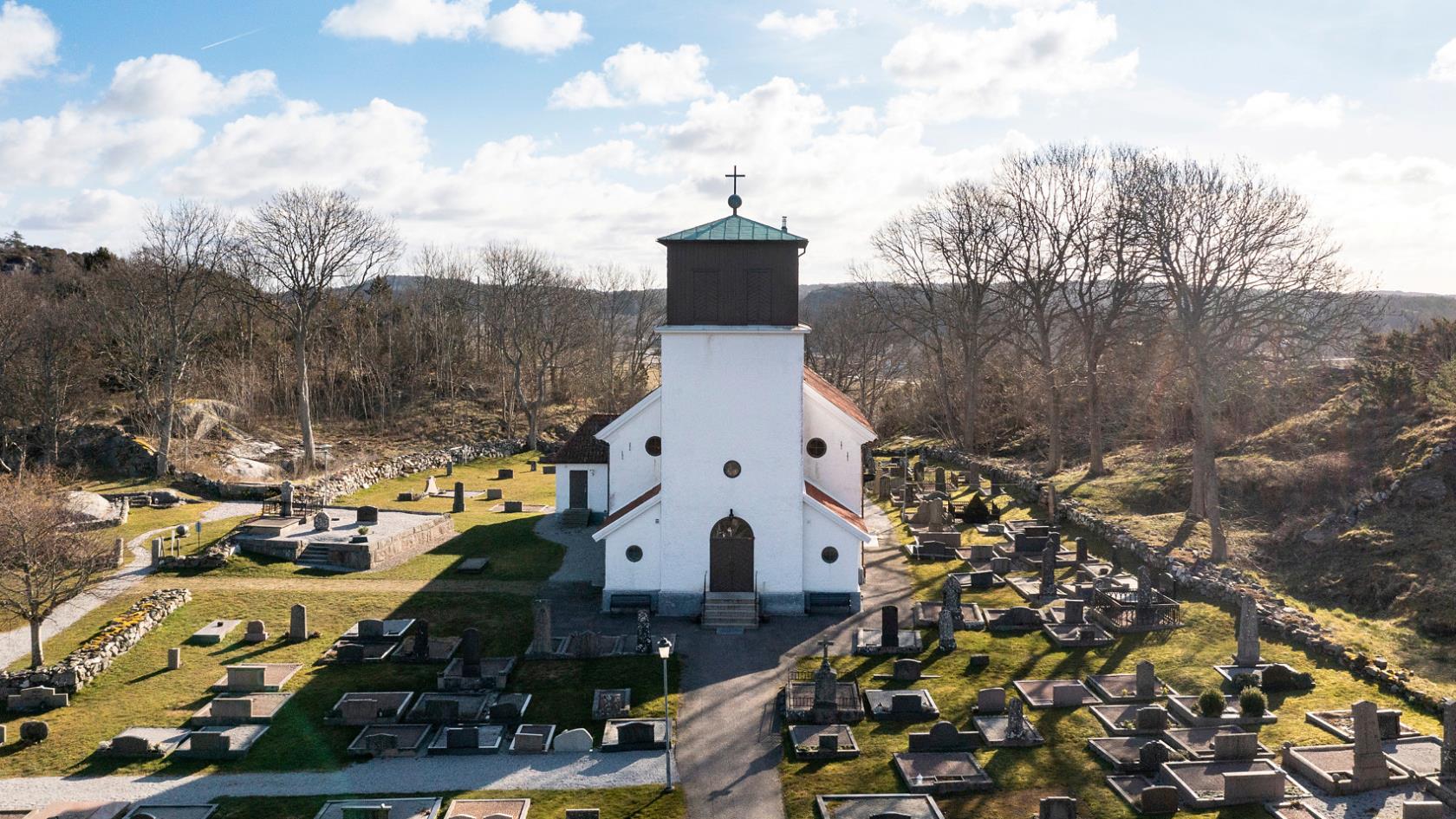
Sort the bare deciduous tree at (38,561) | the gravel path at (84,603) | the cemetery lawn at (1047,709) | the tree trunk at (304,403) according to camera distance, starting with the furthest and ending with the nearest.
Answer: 1. the tree trunk at (304,403)
2. the gravel path at (84,603)
3. the bare deciduous tree at (38,561)
4. the cemetery lawn at (1047,709)

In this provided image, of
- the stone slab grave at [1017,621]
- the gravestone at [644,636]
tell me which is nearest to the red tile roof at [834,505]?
the stone slab grave at [1017,621]

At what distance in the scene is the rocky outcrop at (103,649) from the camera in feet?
72.8

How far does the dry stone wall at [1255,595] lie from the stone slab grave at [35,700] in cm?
2760

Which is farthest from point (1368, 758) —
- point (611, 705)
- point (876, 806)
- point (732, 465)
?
point (732, 465)

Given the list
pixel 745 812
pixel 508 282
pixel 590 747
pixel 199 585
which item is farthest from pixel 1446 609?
pixel 508 282

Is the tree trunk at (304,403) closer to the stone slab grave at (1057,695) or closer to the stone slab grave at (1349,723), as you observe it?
the stone slab grave at (1057,695)

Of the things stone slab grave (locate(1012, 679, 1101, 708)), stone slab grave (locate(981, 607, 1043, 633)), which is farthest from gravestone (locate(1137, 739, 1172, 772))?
stone slab grave (locate(981, 607, 1043, 633))

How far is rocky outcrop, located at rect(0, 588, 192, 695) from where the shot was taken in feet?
72.8

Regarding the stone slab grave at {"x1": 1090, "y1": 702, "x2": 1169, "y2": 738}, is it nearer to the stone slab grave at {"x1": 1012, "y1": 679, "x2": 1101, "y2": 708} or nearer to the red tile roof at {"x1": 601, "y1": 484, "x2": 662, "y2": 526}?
the stone slab grave at {"x1": 1012, "y1": 679, "x2": 1101, "y2": 708}

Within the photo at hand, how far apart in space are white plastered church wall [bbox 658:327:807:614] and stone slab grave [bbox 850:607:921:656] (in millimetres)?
2969

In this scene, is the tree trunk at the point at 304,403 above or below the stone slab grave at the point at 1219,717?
above

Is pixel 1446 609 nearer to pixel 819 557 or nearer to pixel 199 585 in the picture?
pixel 819 557

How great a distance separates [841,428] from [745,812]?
16544 mm

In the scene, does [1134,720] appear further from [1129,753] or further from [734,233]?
[734,233]
